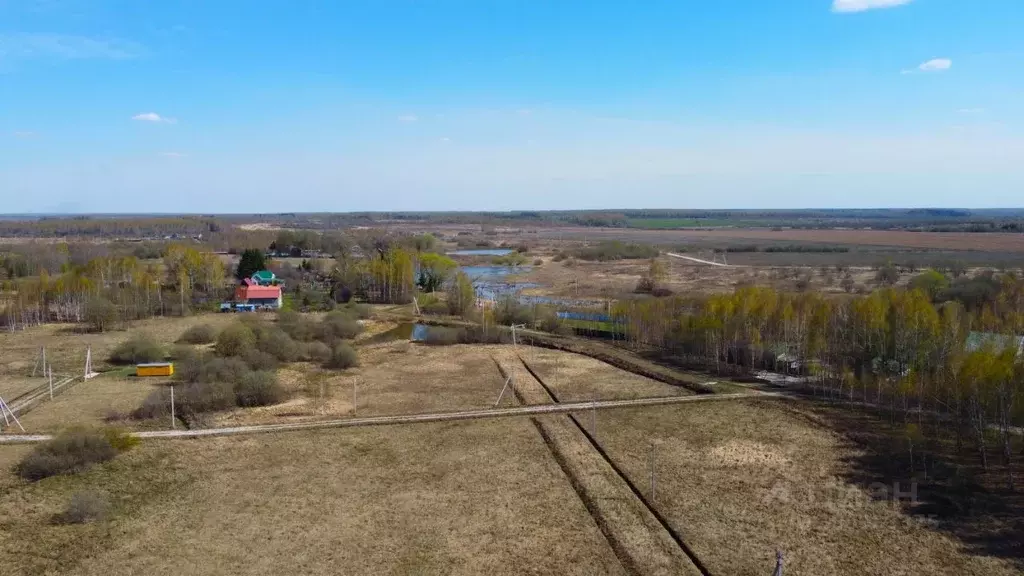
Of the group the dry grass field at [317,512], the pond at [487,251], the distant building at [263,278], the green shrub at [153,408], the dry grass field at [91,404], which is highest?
the pond at [487,251]

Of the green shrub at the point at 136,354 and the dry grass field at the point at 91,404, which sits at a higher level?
the green shrub at the point at 136,354

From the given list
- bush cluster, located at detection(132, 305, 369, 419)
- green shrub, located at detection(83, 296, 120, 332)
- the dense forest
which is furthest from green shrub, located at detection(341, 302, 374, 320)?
the dense forest

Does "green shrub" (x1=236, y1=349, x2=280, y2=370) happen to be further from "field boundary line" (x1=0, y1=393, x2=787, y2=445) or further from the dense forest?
the dense forest

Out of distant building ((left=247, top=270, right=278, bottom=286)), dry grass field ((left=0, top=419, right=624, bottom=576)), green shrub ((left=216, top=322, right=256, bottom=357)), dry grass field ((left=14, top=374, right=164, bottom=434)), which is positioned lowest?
dry grass field ((left=0, top=419, right=624, bottom=576))

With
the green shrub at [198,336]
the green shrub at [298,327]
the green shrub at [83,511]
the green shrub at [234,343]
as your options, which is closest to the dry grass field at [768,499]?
the green shrub at [83,511]

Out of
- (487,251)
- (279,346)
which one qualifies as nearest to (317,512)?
(279,346)

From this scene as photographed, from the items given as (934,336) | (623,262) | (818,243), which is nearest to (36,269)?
(623,262)

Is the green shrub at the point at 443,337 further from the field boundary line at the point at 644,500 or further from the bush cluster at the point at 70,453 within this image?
the bush cluster at the point at 70,453
